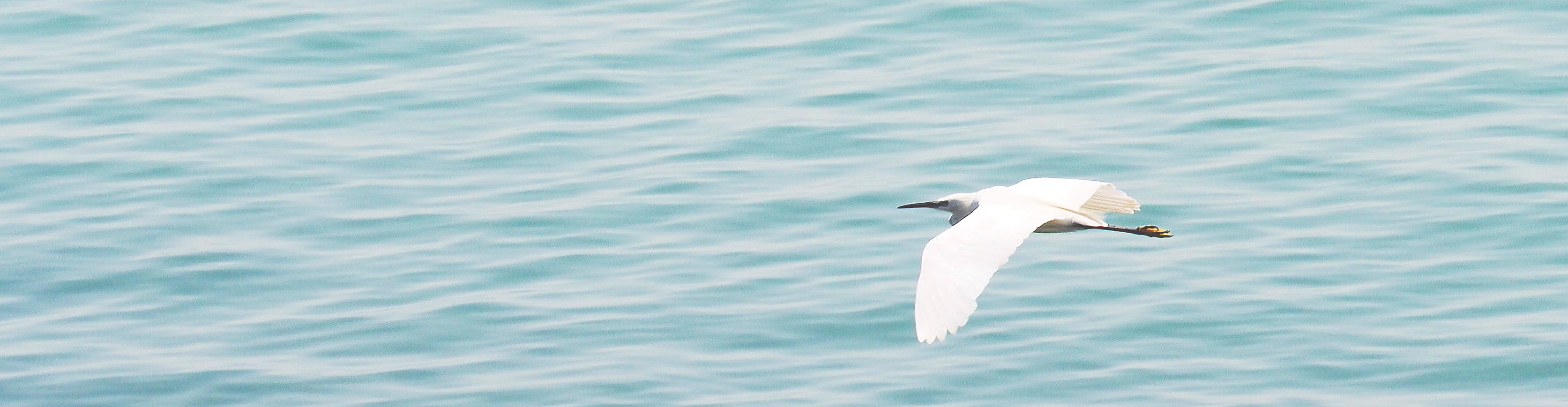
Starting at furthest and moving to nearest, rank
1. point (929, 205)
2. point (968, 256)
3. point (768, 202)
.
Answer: point (768, 202) → point (929, 205) → point (968, 256)

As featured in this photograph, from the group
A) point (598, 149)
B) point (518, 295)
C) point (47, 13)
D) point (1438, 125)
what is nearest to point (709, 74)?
point (598, 149)

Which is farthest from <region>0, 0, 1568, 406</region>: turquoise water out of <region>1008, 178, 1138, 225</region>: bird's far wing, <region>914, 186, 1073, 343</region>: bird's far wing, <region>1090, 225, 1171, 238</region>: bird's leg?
<region>914, 186, 1073, 343</region>: bird's far wing

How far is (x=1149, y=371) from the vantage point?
10219mm

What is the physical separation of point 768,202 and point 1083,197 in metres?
3.64

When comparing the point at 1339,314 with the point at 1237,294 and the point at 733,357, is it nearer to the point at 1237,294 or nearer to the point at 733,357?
the point at 1237,294

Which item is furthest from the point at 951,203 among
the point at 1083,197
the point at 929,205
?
the point at 1083,197

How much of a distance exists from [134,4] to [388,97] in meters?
3.79

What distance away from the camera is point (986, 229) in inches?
321

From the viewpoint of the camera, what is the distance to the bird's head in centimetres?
933

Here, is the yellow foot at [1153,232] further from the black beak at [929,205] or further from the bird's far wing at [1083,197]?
the black beak at [929,205]

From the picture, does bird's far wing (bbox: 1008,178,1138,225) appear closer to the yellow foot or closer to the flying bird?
the flying bird

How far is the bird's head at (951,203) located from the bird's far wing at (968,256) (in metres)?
0.29

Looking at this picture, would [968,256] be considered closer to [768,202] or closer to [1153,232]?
[1153,232]

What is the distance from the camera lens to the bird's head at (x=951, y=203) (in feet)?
30.6
